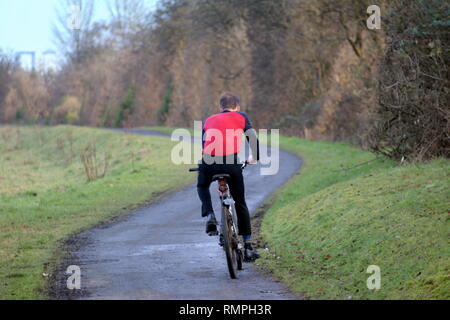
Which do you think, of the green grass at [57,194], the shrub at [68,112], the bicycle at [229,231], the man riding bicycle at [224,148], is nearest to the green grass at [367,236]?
the bicycle at [229,231]

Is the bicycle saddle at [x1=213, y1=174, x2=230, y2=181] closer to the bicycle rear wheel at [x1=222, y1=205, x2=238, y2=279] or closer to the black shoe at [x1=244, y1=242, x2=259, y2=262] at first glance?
the bicycle rear wheel at [x1=222, y1=205, x2=238, y2=279]

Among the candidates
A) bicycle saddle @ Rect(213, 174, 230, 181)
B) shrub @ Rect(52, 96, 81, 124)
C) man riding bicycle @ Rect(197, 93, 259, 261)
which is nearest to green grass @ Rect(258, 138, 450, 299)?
man riding bicycle @ Rect(197, 93, 259, 261)

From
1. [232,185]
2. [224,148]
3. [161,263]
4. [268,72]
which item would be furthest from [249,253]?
[268,72]

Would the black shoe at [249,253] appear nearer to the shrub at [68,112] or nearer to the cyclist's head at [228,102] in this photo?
the cyclist's head at [228,102]

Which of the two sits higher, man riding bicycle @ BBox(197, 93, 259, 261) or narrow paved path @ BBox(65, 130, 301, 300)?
man riding bicycle @ BBox(197, 93, 259, 261)

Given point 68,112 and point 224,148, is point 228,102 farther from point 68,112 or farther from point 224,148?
point 68,112

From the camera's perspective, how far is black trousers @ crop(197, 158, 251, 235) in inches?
354

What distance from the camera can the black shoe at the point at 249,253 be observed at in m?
9.32

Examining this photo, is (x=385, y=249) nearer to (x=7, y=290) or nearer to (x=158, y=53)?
(x=7, y=290)

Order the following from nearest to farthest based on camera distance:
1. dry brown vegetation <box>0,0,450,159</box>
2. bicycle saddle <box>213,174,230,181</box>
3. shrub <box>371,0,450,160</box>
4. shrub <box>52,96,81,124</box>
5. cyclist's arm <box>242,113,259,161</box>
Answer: bicycle saddle <box>213,174,230,181</box>
cyclist's arm <box>242,113,259,161</box>
shrub <box>371,0,450,160</box>
dry brown vegetation <box>0,0,450,159</box>
shrub <box>52,96,81,124</box>

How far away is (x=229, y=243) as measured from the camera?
863 cm

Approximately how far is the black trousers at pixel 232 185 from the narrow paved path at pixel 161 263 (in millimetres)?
608

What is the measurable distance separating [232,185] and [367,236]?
2.08 m

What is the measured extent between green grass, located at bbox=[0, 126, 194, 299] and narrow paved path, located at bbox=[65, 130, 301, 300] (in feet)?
1.90
